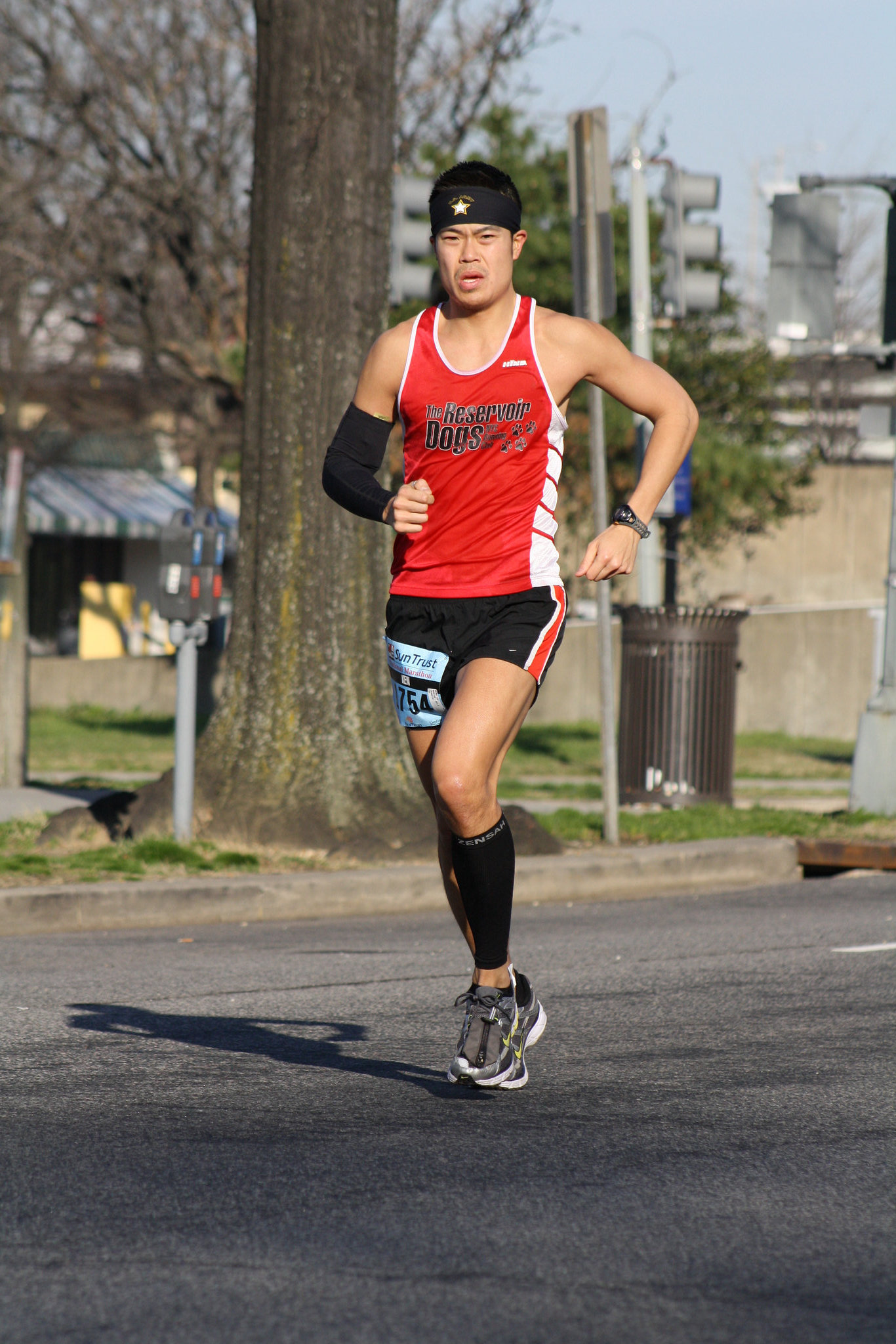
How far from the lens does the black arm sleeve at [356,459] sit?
4258mm

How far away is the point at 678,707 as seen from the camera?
11180 mm

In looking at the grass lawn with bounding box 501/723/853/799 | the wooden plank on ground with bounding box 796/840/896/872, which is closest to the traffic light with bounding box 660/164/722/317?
the grass lawn with bounding box 501/723/853/799

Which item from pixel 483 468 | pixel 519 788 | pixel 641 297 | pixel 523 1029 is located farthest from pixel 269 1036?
pixel 641 297

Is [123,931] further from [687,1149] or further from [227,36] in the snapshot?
[227,36]

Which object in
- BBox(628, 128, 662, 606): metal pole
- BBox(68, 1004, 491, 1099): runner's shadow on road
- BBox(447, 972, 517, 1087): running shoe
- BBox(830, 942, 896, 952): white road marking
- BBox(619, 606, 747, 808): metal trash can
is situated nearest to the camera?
BBox(447, 972, 517, 1087): running shoe

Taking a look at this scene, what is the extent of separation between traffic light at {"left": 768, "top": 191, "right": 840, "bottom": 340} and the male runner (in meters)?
8.90

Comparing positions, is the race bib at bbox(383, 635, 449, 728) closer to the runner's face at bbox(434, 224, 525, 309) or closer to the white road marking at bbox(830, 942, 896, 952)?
the runner's face at bbox(434, 224, 525, 309)

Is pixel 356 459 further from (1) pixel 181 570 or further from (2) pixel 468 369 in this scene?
(1) pixel 181 570

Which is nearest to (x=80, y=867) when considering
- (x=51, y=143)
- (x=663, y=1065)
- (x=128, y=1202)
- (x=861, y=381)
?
(x=663, y=1065)

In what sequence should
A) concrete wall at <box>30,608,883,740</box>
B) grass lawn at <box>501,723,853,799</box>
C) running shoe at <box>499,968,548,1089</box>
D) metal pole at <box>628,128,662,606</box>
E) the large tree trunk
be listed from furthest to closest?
concrete wall at <box>30,608,883,740</box>
grass lawn at <box>501,723,853,799</box>
metal pole at <box>628,128,662,606</box>
the large tree trunk
running shoe at <box>499,968,548,1089</box>

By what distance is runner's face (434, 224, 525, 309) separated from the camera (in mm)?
4152

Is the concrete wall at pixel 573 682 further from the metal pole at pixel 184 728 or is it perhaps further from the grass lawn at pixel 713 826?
the metal pole at pixel 184 728

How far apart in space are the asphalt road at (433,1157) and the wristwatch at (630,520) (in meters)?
1.43

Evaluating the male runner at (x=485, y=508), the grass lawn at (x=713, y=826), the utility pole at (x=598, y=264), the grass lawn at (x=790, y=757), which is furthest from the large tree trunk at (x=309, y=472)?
the grass lawn at (x=790, y=757)
